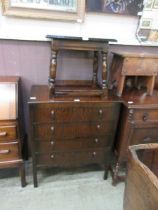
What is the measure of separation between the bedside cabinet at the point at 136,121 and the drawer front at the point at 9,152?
0.86 m

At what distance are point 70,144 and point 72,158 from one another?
146mm

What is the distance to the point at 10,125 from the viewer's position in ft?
4.62

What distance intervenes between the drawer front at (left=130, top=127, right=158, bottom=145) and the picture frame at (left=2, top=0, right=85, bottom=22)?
103cm

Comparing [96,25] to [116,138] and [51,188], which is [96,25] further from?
[51,188]

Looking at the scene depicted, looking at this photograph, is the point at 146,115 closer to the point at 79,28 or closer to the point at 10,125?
the point at 79,28

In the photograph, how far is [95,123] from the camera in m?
1.54

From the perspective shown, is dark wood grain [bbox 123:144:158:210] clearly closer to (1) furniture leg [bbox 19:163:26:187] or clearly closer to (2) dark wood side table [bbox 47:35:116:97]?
(2) dark wood side table [bbox 47:35:116:97]

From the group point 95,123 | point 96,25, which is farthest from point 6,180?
point 96,25

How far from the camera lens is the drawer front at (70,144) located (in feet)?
5.08

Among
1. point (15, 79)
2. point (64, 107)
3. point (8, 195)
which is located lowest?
point (8, 195)

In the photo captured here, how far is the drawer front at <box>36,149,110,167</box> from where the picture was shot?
160 cm

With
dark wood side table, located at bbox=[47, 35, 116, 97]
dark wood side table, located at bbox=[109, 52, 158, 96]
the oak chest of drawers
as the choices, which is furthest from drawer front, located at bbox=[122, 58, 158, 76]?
the oak chest of drawers

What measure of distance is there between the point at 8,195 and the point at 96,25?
5.32 feet

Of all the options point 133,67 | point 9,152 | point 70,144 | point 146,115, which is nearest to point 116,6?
point 133,67
